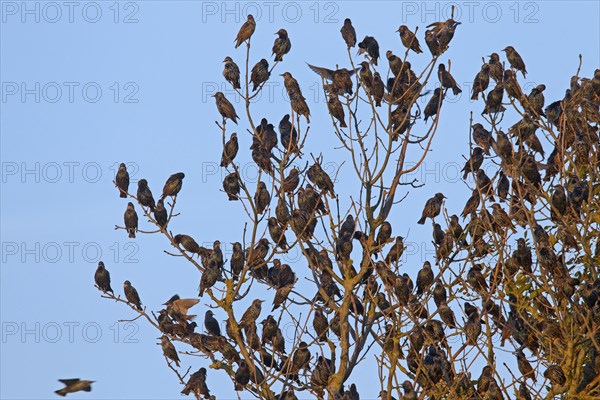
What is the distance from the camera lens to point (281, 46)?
13867mm

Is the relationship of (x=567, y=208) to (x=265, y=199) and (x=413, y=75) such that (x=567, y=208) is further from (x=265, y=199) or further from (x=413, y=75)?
(x=265, y=199)

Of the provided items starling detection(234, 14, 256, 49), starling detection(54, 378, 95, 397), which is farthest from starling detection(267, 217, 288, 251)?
starling detection(54, 378, 95, 397)

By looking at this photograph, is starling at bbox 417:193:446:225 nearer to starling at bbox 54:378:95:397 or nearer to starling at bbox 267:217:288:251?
starling at bbox 267:217:288:251

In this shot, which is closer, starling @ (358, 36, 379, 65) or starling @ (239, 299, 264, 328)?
starling @ (239, 299, 264, 328)

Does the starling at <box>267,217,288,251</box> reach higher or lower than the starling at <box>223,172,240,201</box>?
lower

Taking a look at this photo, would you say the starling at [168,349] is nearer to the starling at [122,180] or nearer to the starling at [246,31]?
the starling at [122,180]

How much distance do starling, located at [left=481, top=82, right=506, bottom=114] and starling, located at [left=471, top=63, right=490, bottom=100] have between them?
251 millimetres

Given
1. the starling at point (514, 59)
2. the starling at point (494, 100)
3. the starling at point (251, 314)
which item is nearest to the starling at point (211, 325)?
the starling at point (251, 314)

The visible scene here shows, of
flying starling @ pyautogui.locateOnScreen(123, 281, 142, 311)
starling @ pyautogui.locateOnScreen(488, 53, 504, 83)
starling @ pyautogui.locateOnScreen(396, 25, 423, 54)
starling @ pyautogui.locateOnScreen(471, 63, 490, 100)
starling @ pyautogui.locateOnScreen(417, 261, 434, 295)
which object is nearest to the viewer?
flying starling @ pyautogui.locateOnScreen(123, 281, 142, 311)

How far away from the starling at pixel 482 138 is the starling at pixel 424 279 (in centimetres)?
154

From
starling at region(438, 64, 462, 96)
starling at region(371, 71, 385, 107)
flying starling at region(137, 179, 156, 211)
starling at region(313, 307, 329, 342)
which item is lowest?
starling at region(313, 307, 329, 342)

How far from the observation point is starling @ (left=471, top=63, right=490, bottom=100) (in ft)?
46.3

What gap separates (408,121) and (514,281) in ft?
6.76

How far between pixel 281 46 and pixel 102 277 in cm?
306
